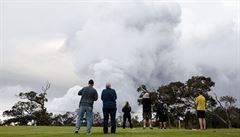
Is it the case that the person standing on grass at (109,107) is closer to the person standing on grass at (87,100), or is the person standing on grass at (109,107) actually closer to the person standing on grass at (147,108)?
the person standing on grass at (87,100)

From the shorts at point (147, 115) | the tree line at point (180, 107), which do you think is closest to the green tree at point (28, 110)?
the tree line at point (180, 107)

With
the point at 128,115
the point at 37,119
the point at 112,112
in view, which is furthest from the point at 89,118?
the point at 37,119

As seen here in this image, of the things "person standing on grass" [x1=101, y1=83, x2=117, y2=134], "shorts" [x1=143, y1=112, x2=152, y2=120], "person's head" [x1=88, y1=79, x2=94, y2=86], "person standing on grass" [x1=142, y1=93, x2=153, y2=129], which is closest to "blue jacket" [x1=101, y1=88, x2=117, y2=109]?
"person standing on grass" [x1=101, y1=83, x2=117, y2=134]

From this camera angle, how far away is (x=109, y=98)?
68.1ft

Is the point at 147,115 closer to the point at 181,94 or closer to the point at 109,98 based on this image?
the point at 109,98

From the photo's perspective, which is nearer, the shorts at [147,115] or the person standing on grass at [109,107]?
the person standing on grass at [109,107]

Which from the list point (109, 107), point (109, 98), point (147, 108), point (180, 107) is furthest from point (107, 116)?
point (180, 107)

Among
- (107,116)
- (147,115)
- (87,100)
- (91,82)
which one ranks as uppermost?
(91,82)

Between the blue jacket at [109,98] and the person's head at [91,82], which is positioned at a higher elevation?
the person's head at [91,82]

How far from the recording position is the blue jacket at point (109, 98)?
815 inches

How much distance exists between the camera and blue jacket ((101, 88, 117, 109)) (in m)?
20.7

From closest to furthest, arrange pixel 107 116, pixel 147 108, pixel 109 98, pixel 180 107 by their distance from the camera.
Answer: pixel 107 116 < pixel 109 98 < pixel 147 108 < pixel 180 107

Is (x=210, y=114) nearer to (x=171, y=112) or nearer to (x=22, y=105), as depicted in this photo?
(x=171, y=112)

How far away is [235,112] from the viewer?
8594cm
